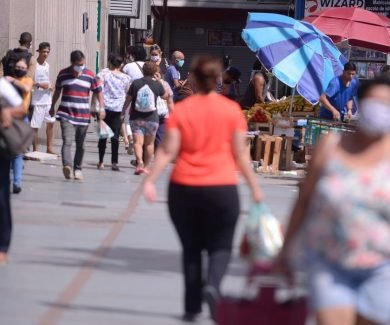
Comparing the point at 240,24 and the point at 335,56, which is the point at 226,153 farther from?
the point at 240,24

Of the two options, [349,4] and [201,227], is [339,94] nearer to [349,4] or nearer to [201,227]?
[201,227]

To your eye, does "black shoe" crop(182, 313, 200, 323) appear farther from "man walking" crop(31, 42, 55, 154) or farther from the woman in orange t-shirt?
"man walking" crop(31, 42, 55, 154)

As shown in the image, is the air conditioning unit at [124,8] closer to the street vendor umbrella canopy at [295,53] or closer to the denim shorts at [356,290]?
the street vendor umbrella canopy at [295,53]

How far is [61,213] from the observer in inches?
537

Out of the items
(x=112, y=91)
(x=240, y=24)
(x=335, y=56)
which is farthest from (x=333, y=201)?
(x=240, y=24)

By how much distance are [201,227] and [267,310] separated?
2245 mm

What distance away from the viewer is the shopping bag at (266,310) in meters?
5.88

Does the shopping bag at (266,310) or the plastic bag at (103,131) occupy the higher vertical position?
the shopping bag at (266,310)

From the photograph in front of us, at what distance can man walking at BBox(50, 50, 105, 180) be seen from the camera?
54.1 ft

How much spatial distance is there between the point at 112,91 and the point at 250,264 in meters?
13.0

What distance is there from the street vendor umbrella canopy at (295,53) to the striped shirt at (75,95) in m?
3.89

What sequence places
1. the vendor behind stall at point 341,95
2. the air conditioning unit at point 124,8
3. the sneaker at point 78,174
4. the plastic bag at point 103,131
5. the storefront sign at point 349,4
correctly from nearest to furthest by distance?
1. the sneaker at point 78,174
2. the plastic bag at point 103,131
3. the vendor behind stall at point 341,95
4. the air conditioning unit at point 124,8
5. the storefront sign at point 349,4

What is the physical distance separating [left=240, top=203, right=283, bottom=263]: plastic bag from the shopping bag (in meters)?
0.30

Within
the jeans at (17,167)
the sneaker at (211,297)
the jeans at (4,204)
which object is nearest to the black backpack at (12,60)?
the jeans at (17,167)
